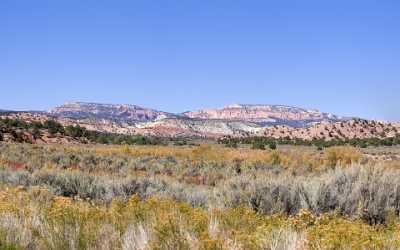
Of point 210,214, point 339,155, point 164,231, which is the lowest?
Result: point 339,155

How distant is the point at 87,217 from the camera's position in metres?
7.14

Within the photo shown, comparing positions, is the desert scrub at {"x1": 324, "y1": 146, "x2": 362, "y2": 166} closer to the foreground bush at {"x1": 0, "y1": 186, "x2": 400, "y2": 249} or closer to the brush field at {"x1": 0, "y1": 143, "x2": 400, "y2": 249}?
the brush field at {"x1": 0, "y1": 143, "x2": 400, "y2": 249}

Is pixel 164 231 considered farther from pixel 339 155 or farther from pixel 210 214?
pixel 339 155

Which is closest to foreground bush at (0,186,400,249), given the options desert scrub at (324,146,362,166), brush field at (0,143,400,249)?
Answer: brush field at (0,143,400,249)

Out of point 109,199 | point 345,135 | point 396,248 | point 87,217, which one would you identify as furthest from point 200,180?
point 345,135

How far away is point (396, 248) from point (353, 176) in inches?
256

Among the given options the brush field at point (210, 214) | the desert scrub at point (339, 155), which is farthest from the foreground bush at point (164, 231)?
the desert scrub at point (339, 155)

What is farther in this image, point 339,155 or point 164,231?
point 339,155

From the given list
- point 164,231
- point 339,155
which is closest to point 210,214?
point 164,231

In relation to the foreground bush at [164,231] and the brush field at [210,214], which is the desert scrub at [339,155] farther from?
the foreground bush at [164,231]

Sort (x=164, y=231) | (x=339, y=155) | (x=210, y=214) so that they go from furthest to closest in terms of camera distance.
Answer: (x=339, y=155) → (x=210, y=214) → (x=164, y=231)

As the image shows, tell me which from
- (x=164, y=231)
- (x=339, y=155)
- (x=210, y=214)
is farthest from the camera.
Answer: (x=339, y=155)

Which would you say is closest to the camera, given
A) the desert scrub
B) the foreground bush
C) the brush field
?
the foreground bush

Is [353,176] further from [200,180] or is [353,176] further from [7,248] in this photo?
[200,180]
